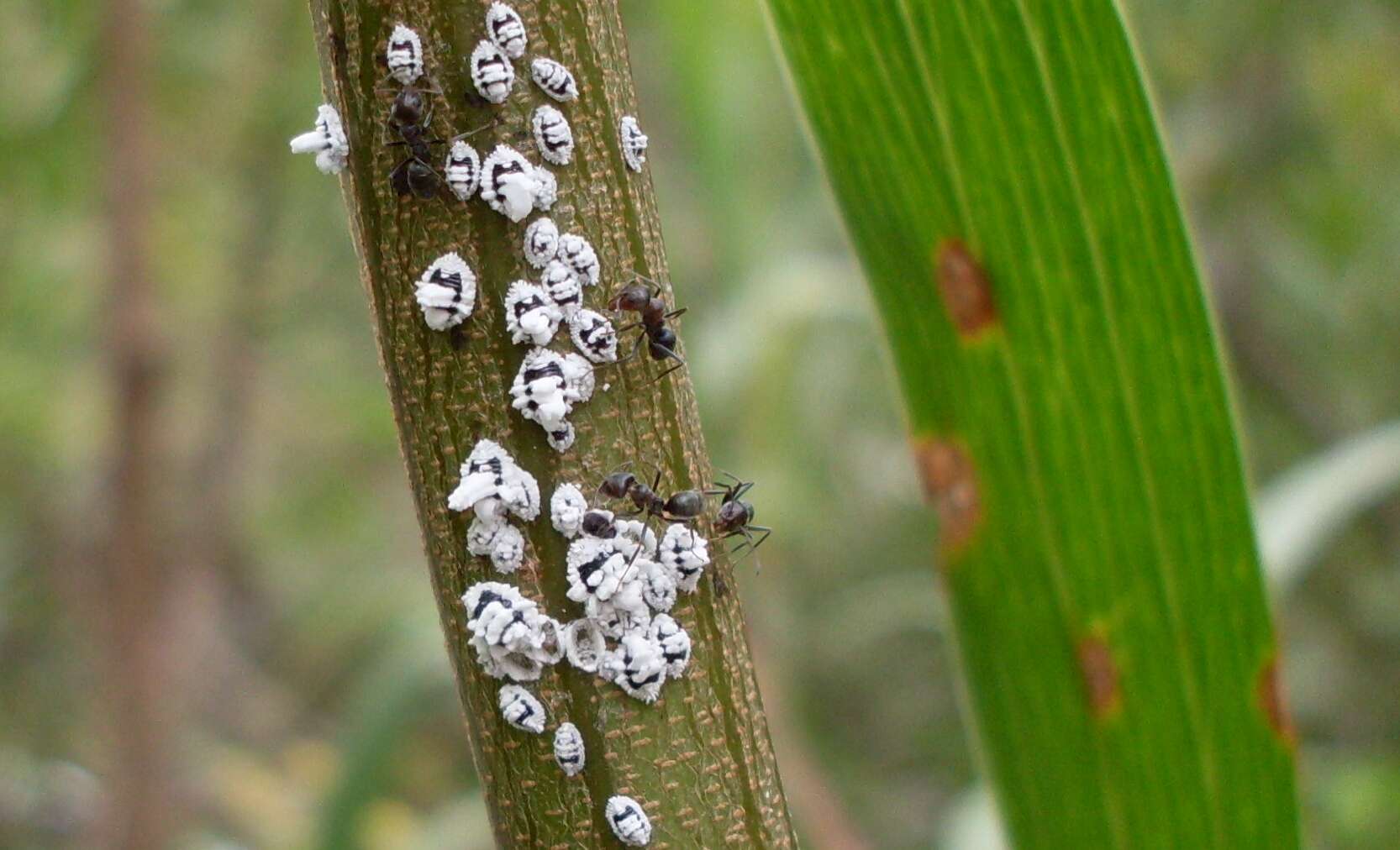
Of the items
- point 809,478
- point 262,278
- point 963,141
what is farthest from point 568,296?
point 809,478

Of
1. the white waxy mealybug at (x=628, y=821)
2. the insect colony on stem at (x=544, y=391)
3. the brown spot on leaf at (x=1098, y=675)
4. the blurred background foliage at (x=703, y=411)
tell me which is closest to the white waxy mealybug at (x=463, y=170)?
the insect colony on stem at (x=544, y=391)

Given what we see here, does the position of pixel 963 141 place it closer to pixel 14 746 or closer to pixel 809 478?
pixel 809 478

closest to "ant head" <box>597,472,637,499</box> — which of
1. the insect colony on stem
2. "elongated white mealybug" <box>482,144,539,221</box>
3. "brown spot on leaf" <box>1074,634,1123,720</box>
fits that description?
the insect colony on stem

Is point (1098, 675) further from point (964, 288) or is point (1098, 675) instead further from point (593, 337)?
point (593, 337)

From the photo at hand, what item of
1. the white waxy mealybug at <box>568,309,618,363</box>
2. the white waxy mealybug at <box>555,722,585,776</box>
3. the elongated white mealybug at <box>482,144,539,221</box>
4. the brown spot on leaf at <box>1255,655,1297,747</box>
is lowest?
the brown spot on leaf at <box>1255,655,1297,747</box>

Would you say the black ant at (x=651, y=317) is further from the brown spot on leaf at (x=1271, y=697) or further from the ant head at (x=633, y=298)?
the brown spot on leaf at (x=1271, y=697)

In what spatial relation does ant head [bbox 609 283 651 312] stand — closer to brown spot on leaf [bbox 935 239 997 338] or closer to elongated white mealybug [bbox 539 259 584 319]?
elongated white mealybug [bbox 539 259 584 319]
